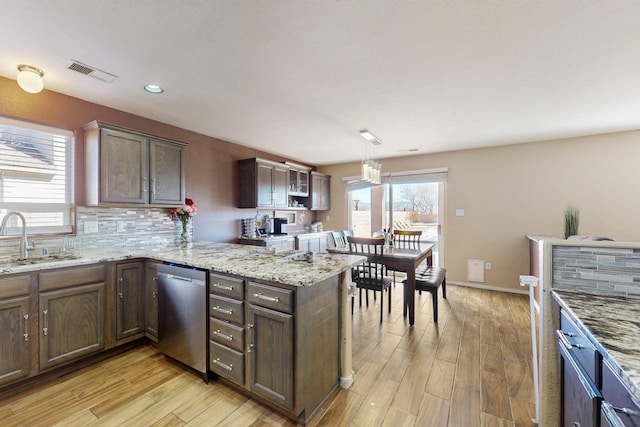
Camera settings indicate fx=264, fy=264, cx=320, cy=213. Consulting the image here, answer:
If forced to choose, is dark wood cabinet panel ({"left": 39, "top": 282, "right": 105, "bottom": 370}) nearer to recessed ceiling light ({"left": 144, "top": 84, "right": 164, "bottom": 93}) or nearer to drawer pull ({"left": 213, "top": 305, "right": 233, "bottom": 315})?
drawer pull ({"left": 213, "top": 305, "right": 233, "bottom": 315})

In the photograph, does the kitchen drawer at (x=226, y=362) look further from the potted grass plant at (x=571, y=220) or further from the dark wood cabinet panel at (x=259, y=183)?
the potted grass plant at (x=571, y=220)

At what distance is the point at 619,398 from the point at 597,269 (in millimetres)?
798

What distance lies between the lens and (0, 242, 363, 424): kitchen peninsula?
154cm

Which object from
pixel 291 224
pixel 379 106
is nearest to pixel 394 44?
pixel 379 106

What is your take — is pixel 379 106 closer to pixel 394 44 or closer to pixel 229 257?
pixel 394 44

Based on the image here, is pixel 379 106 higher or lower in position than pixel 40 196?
higher

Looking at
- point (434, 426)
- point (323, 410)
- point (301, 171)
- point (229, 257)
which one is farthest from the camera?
point (301, 171)

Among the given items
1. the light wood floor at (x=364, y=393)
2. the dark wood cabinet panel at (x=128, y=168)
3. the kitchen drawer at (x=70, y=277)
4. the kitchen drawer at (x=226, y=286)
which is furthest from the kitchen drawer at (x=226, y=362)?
the dark wood cabinet panel at (x=128, y=168)

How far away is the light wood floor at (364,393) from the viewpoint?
1.62 meters

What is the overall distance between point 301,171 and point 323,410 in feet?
13.6

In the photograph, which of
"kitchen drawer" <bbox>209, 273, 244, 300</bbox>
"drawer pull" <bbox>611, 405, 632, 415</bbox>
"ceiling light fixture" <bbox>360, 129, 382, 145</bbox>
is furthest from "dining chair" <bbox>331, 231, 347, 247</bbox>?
"drawer pull" <bbox>611, 405, 632, 415</bbox>

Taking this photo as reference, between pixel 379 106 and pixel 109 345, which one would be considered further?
pixel 379 106

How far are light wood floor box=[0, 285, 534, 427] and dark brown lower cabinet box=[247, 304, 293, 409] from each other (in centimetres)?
19

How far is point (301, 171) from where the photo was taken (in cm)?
524
